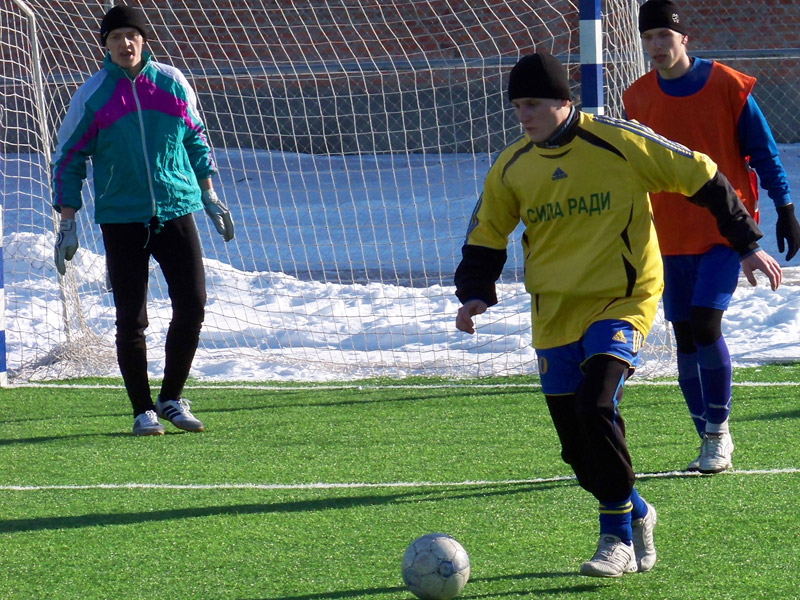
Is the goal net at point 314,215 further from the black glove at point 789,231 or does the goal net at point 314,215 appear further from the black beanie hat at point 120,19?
the black glove at point 789,231

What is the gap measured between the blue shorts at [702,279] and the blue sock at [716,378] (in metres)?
0.17

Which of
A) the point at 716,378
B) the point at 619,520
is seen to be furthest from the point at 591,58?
the point at 619,520

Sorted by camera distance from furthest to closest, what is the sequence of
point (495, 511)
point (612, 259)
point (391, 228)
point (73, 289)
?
point (391, 228), point (73, 289), point (495, 511), point (612, 259)

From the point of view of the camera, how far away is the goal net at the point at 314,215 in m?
7.88

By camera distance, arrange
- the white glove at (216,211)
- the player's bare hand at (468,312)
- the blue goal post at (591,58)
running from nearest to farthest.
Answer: the player's bare hand at (468,312), the white glove at (216,211), the blue goal post at (591,58)

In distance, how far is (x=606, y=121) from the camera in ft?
12.1

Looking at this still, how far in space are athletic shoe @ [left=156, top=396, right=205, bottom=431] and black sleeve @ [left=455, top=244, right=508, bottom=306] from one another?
2.65 meters

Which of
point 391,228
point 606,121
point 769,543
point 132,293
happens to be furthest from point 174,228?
point 391,228

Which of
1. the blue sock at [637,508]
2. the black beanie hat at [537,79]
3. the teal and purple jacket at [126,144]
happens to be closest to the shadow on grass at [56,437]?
the teal and purple jacket at [126,144]

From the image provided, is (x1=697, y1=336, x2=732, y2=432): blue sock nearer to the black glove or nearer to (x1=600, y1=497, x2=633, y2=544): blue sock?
the black glove

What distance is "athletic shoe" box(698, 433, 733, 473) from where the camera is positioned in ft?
15.6

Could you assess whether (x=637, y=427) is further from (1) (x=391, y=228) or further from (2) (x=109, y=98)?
(1) (x=391, y=228)

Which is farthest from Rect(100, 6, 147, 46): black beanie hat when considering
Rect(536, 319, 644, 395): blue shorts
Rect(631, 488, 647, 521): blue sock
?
Rect(631, 488, 647, 521): blue sock

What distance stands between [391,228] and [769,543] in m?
8.21
